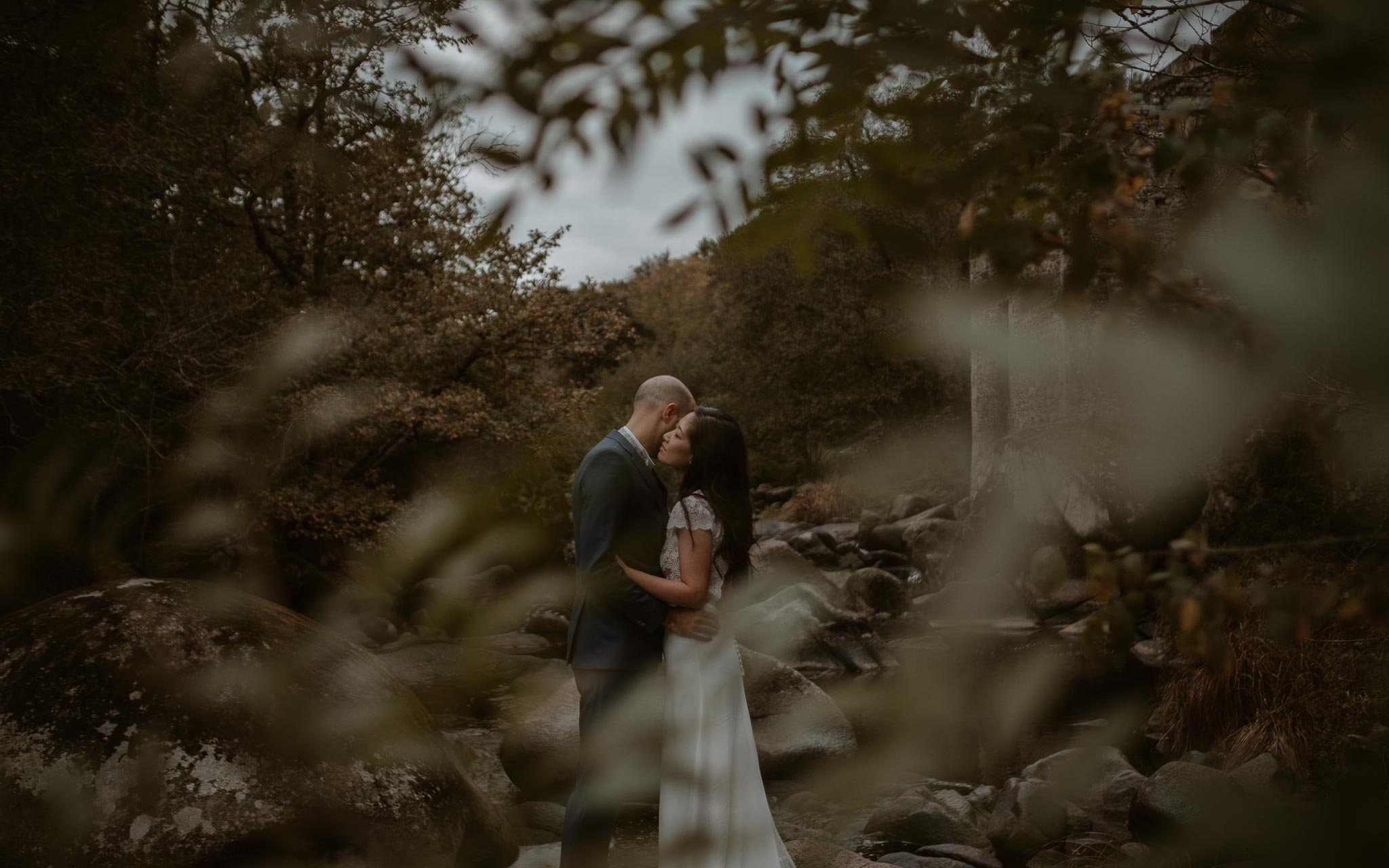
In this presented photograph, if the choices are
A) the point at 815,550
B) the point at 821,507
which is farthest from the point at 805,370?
the point at 815,550

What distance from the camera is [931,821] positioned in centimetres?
536

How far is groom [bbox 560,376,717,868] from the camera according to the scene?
12.1 ft

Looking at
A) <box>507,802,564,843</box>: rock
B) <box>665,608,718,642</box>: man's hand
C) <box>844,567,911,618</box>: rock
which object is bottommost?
<box>507,802,564,843</box>: rock

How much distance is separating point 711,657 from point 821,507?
1856cm

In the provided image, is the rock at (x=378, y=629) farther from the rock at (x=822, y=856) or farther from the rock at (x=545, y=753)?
the rock at (x=822, y=856)

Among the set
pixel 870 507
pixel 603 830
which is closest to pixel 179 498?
pixel 603 830

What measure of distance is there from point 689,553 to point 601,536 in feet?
1.17

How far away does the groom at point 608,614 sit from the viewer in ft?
12.1

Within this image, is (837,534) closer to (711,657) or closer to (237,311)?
(237,311)

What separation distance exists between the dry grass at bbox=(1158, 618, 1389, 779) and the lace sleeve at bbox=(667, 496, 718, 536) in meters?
3.30

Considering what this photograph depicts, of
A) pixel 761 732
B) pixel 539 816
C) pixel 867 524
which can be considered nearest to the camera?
pixel 539 816

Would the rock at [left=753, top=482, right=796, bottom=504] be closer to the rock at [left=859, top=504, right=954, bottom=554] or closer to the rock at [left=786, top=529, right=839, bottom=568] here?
the rock at [left=786, top=529, right=839, bottom=568]

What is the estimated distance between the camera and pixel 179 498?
37.6 ft

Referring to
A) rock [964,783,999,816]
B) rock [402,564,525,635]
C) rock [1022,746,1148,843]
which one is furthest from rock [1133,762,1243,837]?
rock [402,564,525,635]
